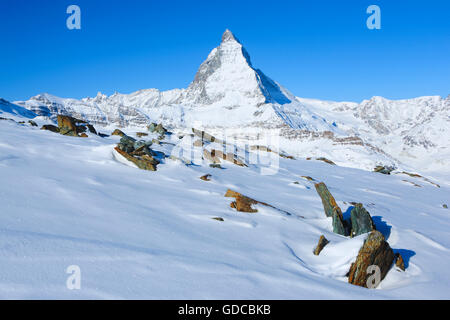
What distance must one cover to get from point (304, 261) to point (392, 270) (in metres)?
1.62

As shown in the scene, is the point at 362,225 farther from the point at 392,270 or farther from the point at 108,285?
the point at 108,285

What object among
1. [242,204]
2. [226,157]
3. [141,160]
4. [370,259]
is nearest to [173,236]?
[242,204]

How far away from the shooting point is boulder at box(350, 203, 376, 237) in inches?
276

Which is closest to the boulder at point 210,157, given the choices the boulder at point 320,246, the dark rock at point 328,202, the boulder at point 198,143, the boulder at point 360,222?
the boulder at point 198,143

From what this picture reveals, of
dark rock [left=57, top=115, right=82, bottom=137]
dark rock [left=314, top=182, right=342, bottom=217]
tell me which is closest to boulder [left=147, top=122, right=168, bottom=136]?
dark rock [left=57, top=115, right=82, bottom=137]

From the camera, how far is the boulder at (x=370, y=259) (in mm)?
4438

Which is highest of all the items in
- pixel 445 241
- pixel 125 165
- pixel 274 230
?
pixel 125 165

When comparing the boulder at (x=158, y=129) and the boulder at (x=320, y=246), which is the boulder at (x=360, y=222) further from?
the boulder at (x=158, y=129)

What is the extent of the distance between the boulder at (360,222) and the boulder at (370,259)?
2.03m

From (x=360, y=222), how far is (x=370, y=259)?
283 cm
